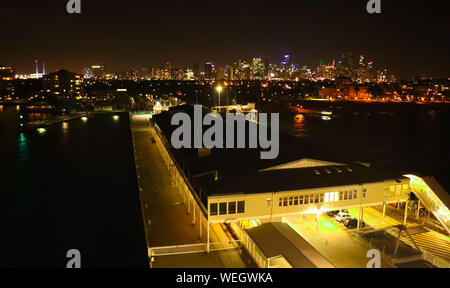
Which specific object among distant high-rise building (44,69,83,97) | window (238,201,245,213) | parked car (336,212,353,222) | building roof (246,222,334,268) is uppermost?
distant high-rise building (44,69,83,97)

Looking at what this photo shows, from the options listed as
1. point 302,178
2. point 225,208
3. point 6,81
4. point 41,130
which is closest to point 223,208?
point 225,208

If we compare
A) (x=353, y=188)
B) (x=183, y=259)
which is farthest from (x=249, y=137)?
(x=183, y=259)

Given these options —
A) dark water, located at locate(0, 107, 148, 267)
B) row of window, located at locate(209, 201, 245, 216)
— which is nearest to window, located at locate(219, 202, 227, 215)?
row of window, located at locate(209, 201, 245, 216)

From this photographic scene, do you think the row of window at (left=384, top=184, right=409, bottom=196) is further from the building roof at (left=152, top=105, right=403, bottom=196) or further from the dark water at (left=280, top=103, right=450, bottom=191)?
the dark water at (left=280, top=103, right=450, bottom=191)

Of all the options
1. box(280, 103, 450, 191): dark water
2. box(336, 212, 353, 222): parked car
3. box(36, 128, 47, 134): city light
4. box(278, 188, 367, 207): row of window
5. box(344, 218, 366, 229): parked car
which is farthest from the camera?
box(36, 128, 47, 134): city light

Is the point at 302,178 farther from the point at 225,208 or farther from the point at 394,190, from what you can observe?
the point at 394,190

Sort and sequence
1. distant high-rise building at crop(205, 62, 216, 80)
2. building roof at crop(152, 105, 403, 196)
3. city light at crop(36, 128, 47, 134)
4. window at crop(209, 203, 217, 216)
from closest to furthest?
window at crop(209, 203, 217, 216) < building roof at crop(152, 105, 403, 196) < city light at crop(36, 128, 47, 134) < distant high-rise building at crop(205, 62, 216, 80)
